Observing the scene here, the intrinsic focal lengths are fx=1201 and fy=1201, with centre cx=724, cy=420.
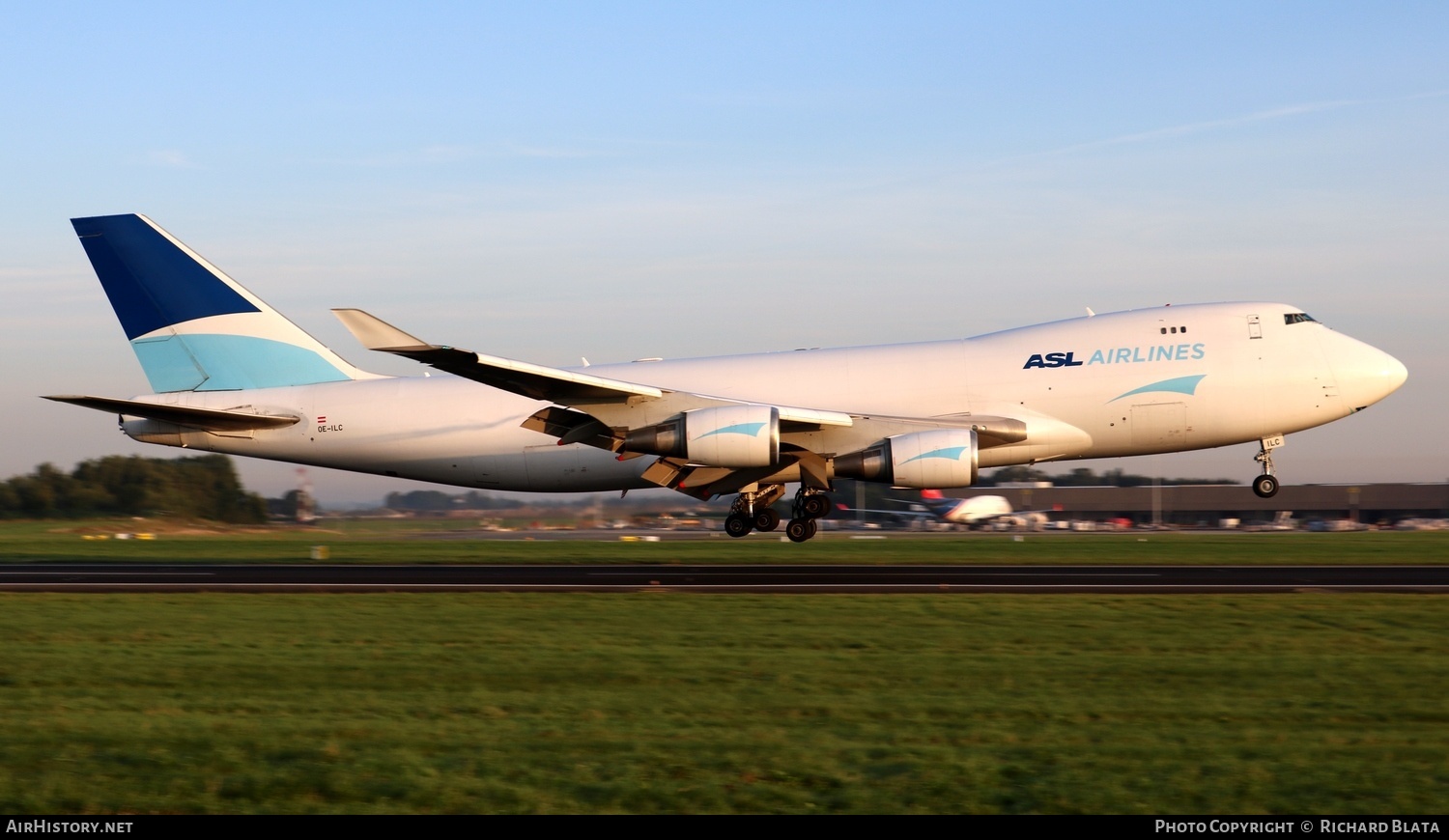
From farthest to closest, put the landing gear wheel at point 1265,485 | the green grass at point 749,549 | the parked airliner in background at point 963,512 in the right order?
the parked airliner in background at point 963,512 → the green grass at point 749,549 → the landing gear wheel at point 1265,485

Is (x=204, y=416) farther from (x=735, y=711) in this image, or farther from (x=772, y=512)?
(x=735, y=711)

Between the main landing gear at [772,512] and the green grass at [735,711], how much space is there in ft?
40.6

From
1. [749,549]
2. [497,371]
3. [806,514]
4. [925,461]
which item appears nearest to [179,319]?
[497,371]

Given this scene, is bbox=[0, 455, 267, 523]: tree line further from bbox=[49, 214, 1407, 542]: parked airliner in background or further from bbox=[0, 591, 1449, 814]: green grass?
bbox=[0, 591, 1449, 814]: green grass

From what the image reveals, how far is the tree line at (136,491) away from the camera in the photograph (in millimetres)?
54344

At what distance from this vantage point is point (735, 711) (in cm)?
1037

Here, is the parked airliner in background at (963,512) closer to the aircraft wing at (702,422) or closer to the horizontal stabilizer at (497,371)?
the aircraft wing at (702,422)

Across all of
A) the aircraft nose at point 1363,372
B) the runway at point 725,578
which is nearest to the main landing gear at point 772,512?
the runway at point 725,578

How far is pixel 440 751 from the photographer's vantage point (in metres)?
8.86

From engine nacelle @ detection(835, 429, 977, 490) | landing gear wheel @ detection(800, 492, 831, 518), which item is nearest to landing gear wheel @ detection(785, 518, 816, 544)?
landing gear wheel @ detection(800, 492, 831, 518)

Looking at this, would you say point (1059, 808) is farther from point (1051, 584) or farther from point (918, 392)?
point (918, 392)

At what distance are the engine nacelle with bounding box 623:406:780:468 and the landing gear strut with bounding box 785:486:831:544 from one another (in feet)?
12.4

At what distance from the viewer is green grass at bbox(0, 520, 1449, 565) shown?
1232 inches

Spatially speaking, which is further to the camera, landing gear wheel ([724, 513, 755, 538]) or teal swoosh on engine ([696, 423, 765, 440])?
landing gear wheel ([724, 513, 755, 538])
